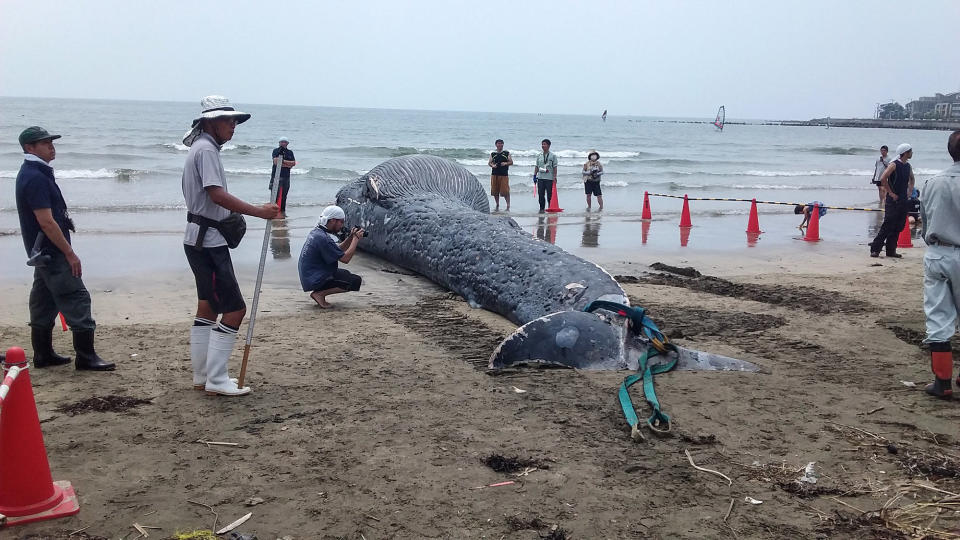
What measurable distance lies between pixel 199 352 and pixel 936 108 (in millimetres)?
163867

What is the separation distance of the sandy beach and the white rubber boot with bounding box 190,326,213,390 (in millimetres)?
102

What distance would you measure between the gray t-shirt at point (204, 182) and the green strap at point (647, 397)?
2.73m

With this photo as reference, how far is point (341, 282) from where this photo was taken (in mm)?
7852

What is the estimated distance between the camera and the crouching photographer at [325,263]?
7766 millimetres

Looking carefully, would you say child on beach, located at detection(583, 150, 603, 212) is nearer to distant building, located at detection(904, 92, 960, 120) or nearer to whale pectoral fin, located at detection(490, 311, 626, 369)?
whale pectoral fin, located at detection(490, 311, 626, 369)

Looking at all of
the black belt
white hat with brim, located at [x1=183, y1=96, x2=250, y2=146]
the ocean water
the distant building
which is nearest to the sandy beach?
the black belt

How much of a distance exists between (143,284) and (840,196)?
71.5 feet

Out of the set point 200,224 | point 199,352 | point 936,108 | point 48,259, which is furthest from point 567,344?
point 936,108

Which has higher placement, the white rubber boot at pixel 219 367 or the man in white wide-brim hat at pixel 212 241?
the man in white wide-brim hat at pixel 212 241

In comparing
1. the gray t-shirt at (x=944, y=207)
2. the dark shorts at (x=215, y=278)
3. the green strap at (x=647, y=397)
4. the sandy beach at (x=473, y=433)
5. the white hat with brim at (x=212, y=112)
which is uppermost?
the white hat with brim at (x=212, y=112)

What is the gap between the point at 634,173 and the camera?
3212 centimetres

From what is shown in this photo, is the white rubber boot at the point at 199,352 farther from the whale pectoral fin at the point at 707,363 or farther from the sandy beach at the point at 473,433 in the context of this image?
the whale pectoral fin at the point at 707,363

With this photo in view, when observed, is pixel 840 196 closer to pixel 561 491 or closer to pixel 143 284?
pixel 143 284

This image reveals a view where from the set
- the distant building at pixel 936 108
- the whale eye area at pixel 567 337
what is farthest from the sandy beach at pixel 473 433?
the distant building at pixel 936 108
